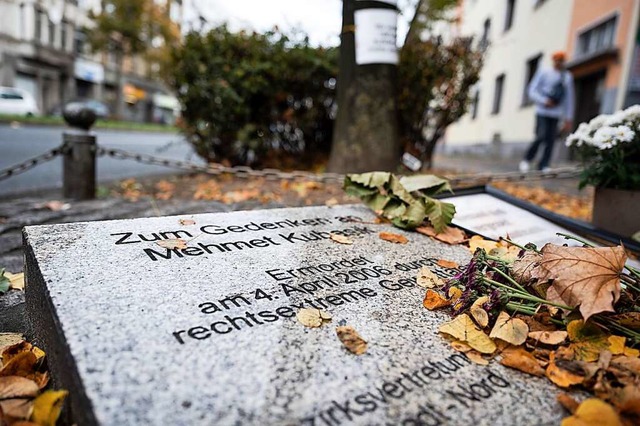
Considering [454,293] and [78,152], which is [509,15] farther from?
[454,293]

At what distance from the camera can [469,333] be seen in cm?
132

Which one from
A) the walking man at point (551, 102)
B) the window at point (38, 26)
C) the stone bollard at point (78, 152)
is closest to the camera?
the stone bollard at point (78, 152)

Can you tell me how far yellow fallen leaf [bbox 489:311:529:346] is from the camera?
1279mm

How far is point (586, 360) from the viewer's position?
48.1 inches

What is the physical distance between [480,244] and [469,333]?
0.87 meters

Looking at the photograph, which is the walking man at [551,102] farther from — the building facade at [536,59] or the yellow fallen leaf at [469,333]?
the yellow fallen leaf at [469,333]

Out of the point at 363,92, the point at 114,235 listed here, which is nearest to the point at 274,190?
the point at 363,92

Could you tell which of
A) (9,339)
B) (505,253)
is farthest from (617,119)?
(9,339)

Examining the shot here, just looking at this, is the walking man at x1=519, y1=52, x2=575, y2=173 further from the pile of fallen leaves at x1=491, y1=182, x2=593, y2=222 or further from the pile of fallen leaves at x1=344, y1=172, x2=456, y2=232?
the pile of fallen leaves at x1=344, y1=172, x2=456, y2=232

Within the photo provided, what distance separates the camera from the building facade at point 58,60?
28.8 meters

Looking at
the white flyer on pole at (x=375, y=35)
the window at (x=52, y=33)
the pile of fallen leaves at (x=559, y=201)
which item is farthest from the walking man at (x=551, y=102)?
the window at (x=52, y=33)

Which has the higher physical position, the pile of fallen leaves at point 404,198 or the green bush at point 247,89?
the green bush at point 247,89

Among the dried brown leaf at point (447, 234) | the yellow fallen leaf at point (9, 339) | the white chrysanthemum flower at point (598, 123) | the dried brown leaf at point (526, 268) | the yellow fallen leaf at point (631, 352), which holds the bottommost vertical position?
the yellow fallen leaf at point (9, 339)

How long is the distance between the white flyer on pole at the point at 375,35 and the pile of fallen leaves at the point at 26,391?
3529 millimetres
